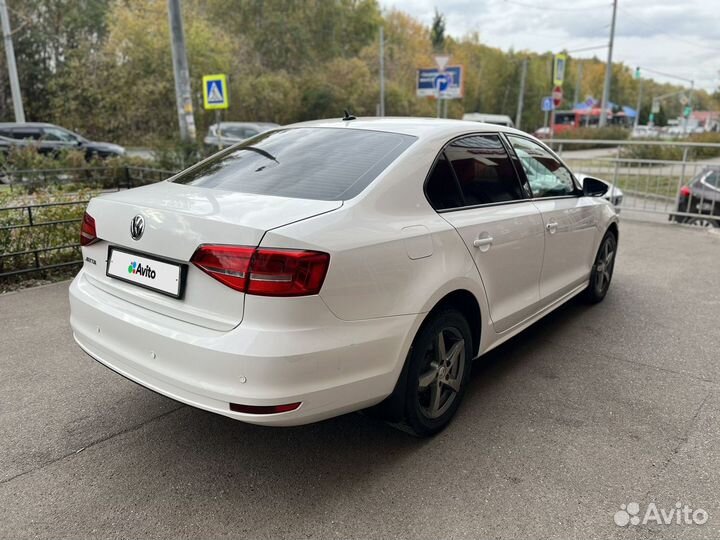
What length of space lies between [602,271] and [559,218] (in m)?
1.46

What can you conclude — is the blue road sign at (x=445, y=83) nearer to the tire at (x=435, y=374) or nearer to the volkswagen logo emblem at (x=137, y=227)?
the tire at (x=435, y=374)

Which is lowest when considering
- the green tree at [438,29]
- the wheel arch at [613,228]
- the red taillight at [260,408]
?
the red taillight at [260,408]

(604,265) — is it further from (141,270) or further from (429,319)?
(141,270)

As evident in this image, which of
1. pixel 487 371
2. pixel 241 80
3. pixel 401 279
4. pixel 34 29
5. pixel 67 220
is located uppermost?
pixel 34 29

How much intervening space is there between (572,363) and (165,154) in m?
9.09

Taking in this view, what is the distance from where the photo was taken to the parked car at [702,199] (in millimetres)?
8898

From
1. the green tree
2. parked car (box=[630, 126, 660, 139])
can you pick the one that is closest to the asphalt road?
parked car (box=[630, 126, 660, 139])

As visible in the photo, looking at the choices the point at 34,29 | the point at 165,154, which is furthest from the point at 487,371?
the point at 34,29

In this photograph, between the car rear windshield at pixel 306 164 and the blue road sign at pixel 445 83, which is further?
the blue road sign at pixel 445 83

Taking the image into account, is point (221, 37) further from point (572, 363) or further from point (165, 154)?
point (572, 363)

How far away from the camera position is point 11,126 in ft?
56.6

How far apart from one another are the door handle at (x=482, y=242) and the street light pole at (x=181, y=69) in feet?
31.3

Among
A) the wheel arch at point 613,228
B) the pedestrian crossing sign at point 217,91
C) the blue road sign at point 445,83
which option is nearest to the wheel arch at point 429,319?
the wheel arch at point 613,228

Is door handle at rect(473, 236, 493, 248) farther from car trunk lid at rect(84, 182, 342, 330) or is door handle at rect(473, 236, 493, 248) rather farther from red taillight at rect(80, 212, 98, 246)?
red taillight at rect(80, 212, 98, 246)
